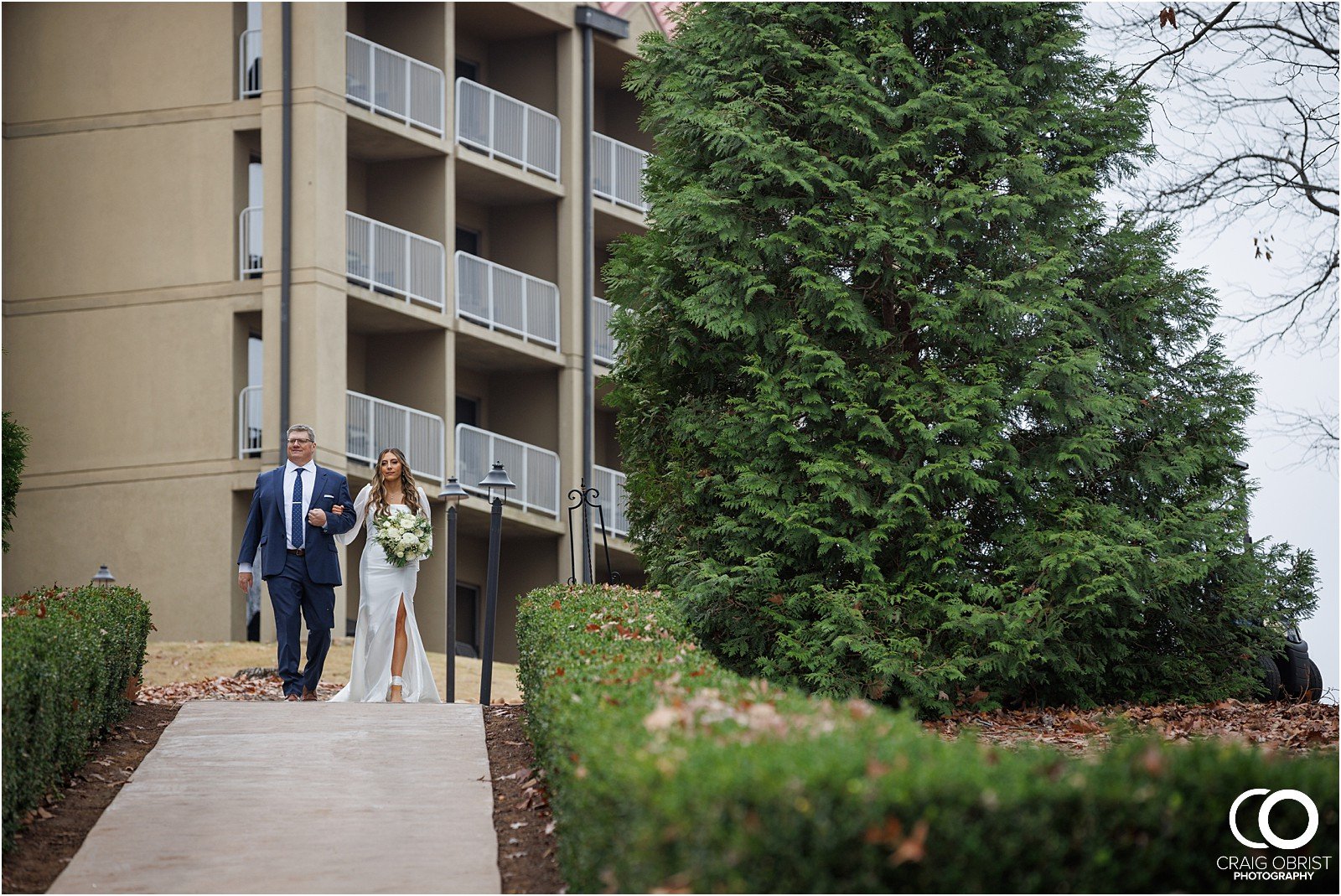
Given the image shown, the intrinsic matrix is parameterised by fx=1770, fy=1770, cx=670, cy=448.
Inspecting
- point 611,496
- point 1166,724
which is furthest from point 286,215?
point 1166,724

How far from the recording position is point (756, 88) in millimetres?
14383

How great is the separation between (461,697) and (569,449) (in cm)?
1014

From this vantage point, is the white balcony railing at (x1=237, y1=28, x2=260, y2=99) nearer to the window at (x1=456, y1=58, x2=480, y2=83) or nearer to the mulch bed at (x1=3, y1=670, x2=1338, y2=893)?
the window at (x1=456, y1=58, x2=480, y2=83)

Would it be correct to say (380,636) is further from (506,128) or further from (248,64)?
(506,128)

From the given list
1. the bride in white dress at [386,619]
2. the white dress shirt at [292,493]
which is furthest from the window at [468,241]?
the white dress shirt at [292,493]

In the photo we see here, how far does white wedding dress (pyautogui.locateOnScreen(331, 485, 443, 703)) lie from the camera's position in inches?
551

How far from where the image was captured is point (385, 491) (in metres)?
14.1

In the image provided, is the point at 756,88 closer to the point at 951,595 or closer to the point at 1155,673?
the point at 951,595

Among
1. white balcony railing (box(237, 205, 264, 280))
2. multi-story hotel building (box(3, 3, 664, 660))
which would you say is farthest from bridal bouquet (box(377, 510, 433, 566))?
white balcony railing (box(237, 205, 264, 280))

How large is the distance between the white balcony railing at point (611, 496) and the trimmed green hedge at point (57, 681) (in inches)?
773

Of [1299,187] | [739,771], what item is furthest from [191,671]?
[739,771]

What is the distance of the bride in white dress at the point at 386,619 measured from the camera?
45.9 feet

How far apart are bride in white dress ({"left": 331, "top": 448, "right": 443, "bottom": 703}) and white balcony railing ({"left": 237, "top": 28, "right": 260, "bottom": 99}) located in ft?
50.9

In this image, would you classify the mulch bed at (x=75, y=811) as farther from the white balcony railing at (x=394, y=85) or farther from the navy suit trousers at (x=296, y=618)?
the white balcony railing at (x=394, y=85)
